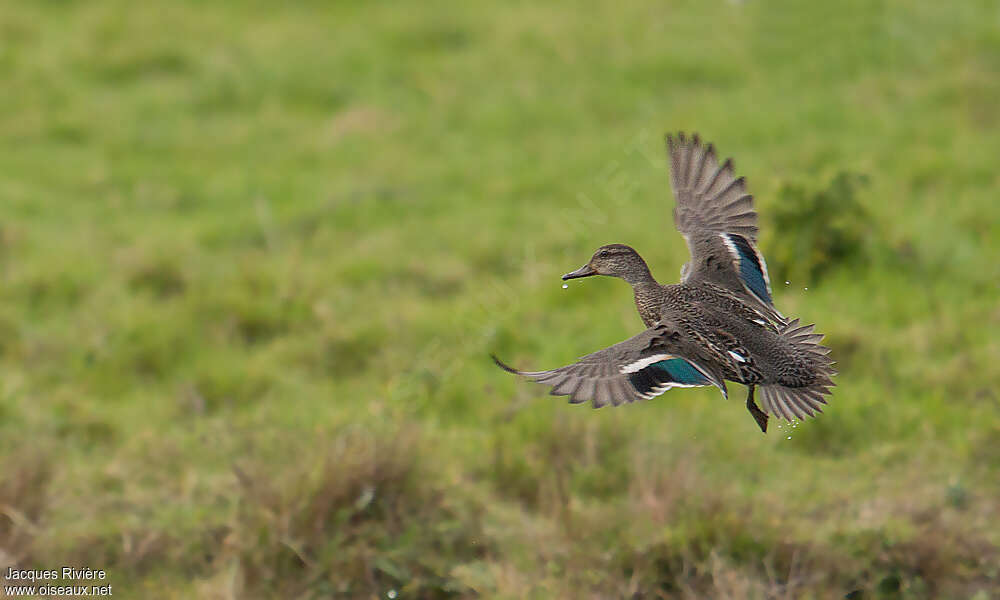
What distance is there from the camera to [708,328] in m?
2.91

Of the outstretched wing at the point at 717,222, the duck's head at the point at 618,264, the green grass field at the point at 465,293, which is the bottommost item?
the green grass field at the point at 465,293

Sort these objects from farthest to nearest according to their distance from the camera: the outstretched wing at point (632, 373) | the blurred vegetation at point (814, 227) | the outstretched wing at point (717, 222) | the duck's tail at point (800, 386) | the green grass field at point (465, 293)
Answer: the blurred vegetation at point (814, 227) → the green grass field at point (465, 293) → the outstretched wing at point (717, 222) → the duck's tail at point (800, 386) → the outstretched wing at point (632, 373)

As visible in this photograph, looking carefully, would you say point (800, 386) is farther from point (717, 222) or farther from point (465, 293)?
point (465, 293)

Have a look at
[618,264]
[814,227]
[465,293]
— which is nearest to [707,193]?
[618,264]

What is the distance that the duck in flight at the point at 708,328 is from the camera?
8.96 ft

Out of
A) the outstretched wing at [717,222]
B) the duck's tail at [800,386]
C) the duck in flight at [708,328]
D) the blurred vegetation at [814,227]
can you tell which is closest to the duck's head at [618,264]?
the duck in flight at [708,328]

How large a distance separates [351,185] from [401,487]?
386 cm

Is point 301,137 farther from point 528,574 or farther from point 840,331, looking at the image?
point 528,574

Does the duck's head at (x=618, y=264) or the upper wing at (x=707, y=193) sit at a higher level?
the upper wing at (x=707, y=193)

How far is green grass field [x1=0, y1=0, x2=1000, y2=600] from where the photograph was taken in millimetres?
4801

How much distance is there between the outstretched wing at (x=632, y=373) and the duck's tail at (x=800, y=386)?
0.16 metres

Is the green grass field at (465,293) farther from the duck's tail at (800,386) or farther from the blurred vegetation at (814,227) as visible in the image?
the duck's tail at (800,386)

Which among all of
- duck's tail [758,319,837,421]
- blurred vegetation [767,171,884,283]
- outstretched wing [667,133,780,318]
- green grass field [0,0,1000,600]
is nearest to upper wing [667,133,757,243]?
outstretched wing [667,133,780,318]

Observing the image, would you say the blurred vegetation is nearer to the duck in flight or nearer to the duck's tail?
the duck in flight
